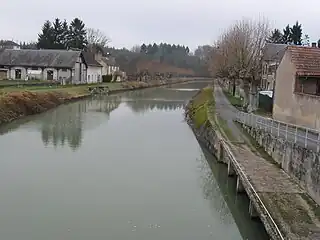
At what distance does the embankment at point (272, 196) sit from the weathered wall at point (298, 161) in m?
0.21

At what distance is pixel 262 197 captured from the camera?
11.2 metres

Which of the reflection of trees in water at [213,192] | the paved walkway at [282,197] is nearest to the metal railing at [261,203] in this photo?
the paved walkway at [282,197]

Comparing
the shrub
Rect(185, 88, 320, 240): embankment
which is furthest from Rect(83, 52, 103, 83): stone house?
Rect(185, 88, 320, 240): embankment

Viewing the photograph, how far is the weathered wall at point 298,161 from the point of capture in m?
10.9

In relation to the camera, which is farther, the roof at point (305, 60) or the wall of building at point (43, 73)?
the wall of building at point (43, 73)

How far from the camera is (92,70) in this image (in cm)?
6231

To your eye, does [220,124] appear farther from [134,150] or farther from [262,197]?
[262,197]

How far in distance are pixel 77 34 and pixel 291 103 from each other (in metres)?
60.7

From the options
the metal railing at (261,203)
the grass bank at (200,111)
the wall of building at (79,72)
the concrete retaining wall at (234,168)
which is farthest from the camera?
the wall of building at (79,72)

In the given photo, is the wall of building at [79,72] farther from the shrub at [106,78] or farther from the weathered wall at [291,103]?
the weathered wall at [291,103]

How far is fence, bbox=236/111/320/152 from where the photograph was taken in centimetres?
1173

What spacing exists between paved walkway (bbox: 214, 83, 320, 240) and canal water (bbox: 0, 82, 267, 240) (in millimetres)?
926

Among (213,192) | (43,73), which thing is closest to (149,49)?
(43,73)

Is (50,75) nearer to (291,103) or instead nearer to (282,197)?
(291,103)
